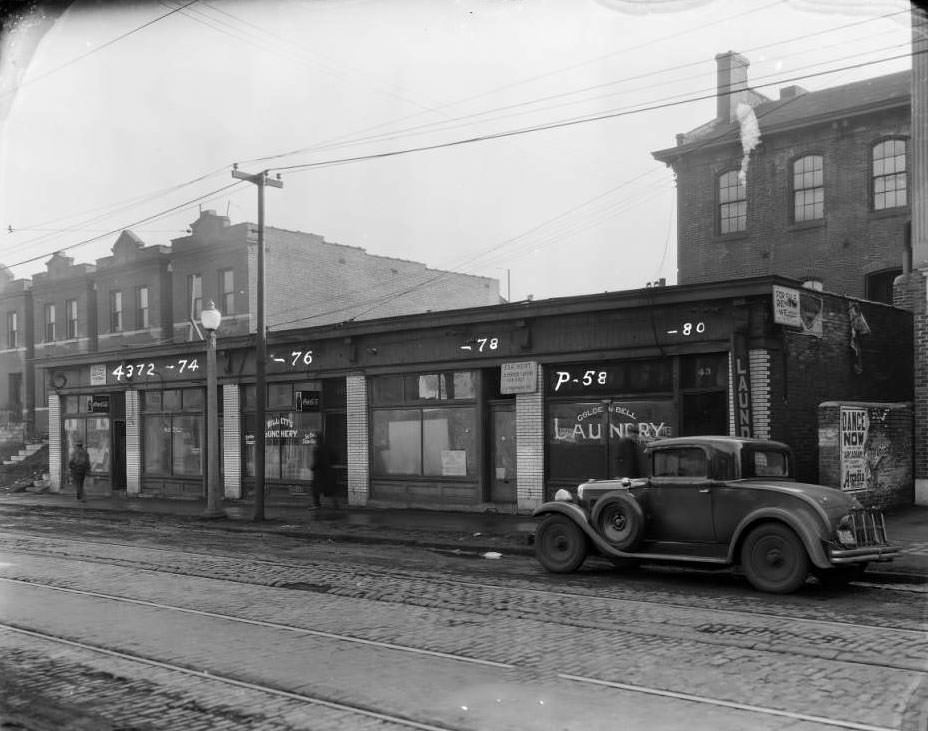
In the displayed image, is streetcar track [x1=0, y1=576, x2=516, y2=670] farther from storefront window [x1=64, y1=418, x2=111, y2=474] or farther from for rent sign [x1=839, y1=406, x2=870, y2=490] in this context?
storefront window [x1=64, y1=418, x2=111, y2=474]

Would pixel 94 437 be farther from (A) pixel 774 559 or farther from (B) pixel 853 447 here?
(A) pixel 774 559

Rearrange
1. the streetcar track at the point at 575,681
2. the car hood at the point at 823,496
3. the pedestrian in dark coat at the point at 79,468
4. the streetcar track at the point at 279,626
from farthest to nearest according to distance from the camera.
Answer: the pedestrian in dark coat at the point at 79,468
the car hood at the point at 823,496
the streetcar track at the point at 279,626
the streetcar track at the point at 575,681

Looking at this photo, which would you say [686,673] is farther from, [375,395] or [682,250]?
[682,250]

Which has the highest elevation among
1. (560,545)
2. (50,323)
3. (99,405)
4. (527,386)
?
(50,323)

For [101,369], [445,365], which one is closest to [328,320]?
[101,369]

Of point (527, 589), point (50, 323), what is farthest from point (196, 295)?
point (527, 589)

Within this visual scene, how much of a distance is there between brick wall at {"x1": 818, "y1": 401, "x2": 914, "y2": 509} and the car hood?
6.02 meters

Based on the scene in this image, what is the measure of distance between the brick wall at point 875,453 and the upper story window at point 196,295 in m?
26.3

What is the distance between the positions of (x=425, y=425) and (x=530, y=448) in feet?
10.3

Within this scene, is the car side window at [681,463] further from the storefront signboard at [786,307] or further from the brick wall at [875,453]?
the brick wall at [875,453]

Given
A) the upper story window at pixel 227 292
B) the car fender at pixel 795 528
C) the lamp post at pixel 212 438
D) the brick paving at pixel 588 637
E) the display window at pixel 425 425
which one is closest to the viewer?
the brick paving at pixel 588 637

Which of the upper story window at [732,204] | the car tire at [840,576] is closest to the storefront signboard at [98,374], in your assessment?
the upper story window at [732,204]

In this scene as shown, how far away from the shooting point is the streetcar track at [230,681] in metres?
5.77

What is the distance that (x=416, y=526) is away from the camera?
17969mm
